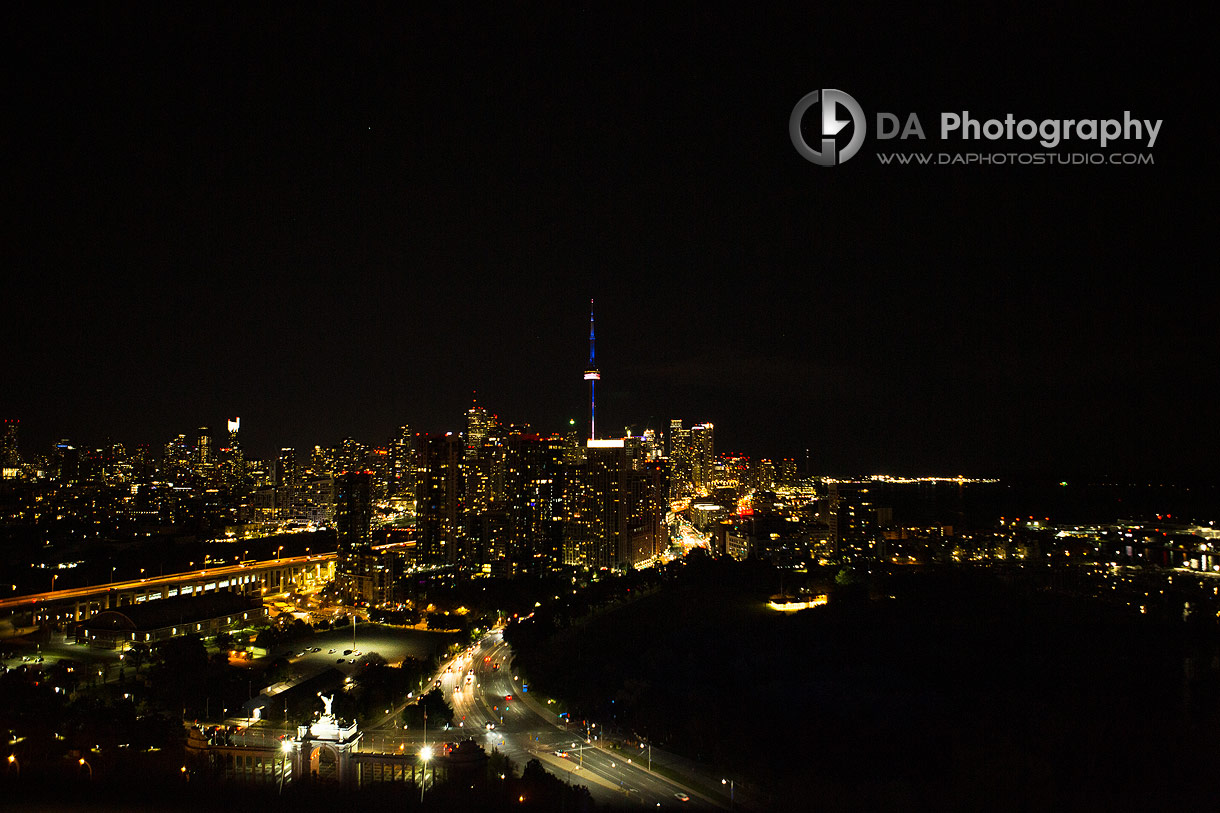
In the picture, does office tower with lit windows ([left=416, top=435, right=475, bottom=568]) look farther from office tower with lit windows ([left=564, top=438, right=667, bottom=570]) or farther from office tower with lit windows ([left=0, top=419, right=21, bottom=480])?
office tower with lit windows ([left=0, top=419, right=21, bottom=480])

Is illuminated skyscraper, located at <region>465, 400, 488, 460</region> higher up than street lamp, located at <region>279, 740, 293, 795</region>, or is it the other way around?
illuminated skyscraper, located at <region>465, 400, 488, 460</region>

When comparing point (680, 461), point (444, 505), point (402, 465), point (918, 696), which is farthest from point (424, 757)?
point (680, 461)

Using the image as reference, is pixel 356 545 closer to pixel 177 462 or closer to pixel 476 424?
pixel 476 424

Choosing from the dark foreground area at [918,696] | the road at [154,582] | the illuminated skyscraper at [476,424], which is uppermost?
the illuminated skyscraper at [476,424]

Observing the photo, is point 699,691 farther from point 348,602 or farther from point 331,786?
point 348,602

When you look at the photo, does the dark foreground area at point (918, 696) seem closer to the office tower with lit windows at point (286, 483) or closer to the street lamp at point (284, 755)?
the street lamp at point (284, 755)

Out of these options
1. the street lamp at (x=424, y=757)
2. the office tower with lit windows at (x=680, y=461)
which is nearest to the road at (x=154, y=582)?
the street lamp at (x=424, y=757)

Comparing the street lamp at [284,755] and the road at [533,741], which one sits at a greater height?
the street lamp at [284,755]

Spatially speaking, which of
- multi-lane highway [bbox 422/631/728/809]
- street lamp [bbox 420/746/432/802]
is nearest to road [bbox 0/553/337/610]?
multi-lane highway [bbox 422/631/728/809]

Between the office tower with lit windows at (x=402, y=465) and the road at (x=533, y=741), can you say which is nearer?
the road at (x=533, y=741)
